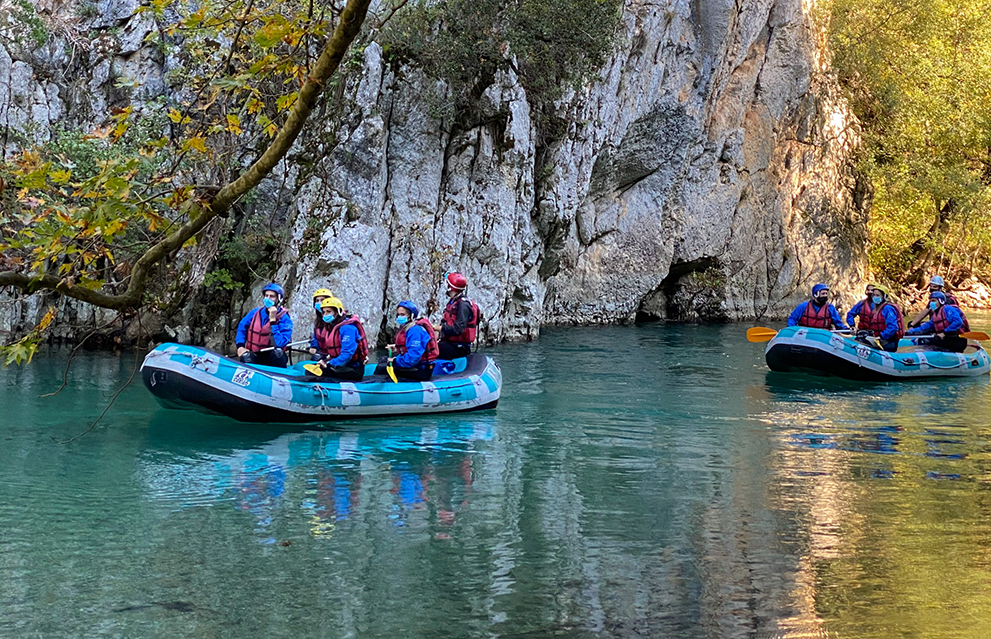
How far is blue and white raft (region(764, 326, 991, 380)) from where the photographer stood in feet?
55.5

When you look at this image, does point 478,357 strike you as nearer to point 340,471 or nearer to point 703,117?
point 340,471

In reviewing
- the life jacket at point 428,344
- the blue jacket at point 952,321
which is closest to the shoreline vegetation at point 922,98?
the blue jacket at point 952,321

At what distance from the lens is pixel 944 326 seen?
18203mm

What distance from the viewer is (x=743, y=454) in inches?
442

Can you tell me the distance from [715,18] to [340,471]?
2085 cm

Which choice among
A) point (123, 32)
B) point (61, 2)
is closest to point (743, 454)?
point (123, 32)

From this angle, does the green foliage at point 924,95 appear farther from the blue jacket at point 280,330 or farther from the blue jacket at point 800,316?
the blue jacket at point 280,330

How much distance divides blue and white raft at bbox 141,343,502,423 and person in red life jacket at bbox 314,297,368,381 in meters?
0.18

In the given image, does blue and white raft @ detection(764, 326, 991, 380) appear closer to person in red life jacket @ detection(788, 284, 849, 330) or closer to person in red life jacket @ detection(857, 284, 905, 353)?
person in red life jacket @ detection(857, 284, 905, 353)

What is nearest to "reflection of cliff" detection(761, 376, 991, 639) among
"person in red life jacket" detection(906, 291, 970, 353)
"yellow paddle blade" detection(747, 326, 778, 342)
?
"person in red life jacket" detection(906, 291, 970, 353)

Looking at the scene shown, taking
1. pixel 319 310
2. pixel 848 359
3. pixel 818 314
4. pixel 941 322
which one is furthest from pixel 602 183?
pixel 319 310

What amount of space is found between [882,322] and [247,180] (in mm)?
16113

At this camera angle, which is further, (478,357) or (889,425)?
(478,357)

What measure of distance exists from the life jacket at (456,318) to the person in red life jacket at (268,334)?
2342mm
